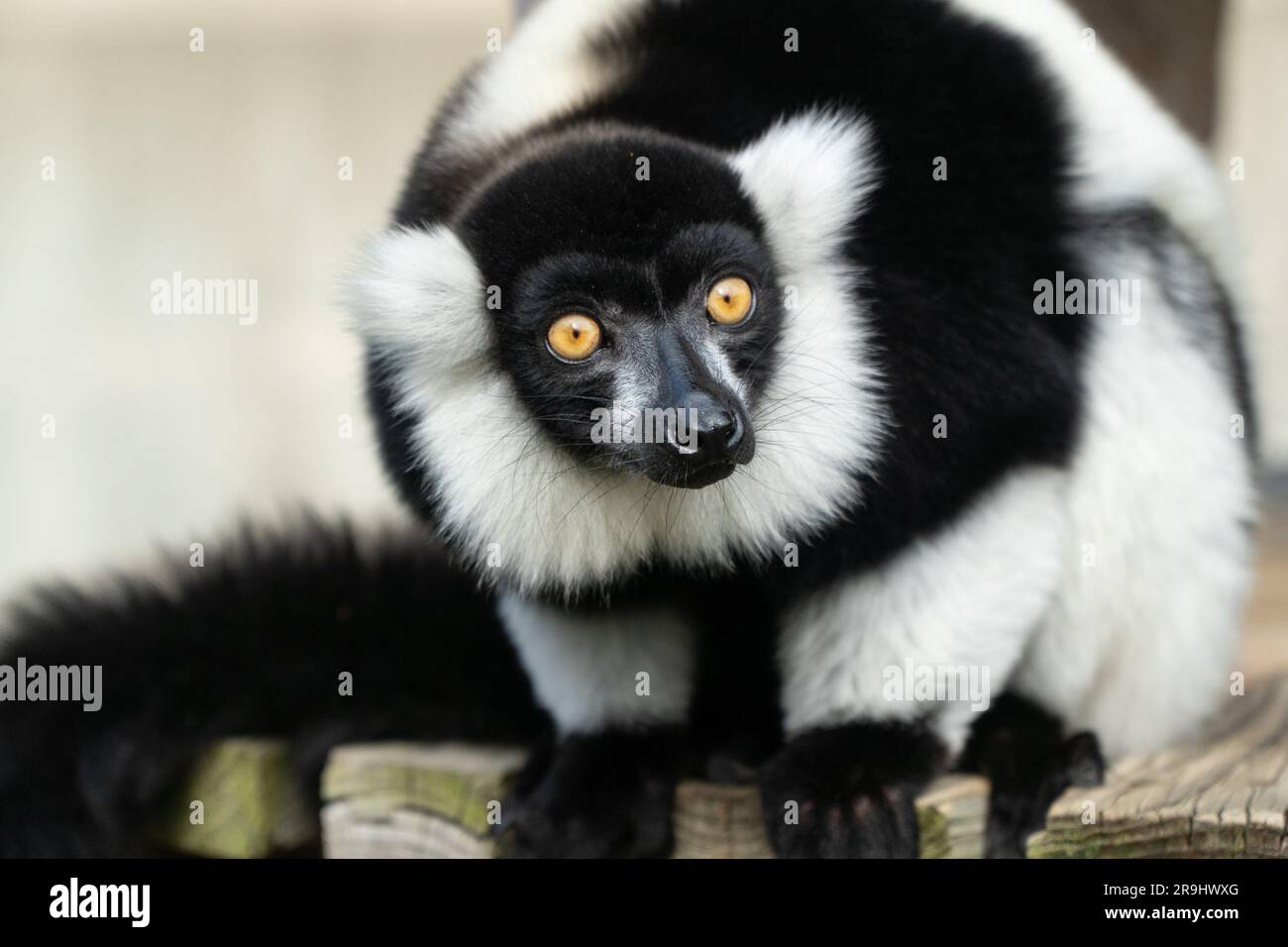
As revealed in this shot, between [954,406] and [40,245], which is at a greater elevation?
[40,245]

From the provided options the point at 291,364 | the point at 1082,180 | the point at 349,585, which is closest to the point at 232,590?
the point at 349,585

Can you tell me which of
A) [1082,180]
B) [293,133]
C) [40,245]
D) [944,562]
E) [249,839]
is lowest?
[249,839]

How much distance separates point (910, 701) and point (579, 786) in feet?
2.40

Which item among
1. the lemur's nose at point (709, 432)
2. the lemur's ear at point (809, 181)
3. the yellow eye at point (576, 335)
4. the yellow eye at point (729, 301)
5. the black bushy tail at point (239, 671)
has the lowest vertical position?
the black bushy tail at point (239, 671)

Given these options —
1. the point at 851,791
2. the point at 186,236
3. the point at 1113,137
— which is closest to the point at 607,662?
the point at 851,791

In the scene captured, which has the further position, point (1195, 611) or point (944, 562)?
point (1195, 611)

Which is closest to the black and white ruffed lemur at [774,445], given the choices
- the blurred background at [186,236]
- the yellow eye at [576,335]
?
the yellow eye at [576,335]

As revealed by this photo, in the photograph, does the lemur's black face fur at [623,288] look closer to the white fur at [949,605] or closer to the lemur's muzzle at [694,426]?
the lemur's muzzle at [694,426]

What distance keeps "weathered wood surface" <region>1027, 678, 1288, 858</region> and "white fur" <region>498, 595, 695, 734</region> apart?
2.88 feet

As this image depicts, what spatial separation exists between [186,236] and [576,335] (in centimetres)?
627

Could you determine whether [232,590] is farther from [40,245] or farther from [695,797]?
[40,245]

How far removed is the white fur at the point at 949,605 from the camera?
3.08 metres

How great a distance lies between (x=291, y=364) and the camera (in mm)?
8633

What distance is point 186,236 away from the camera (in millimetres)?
8477
